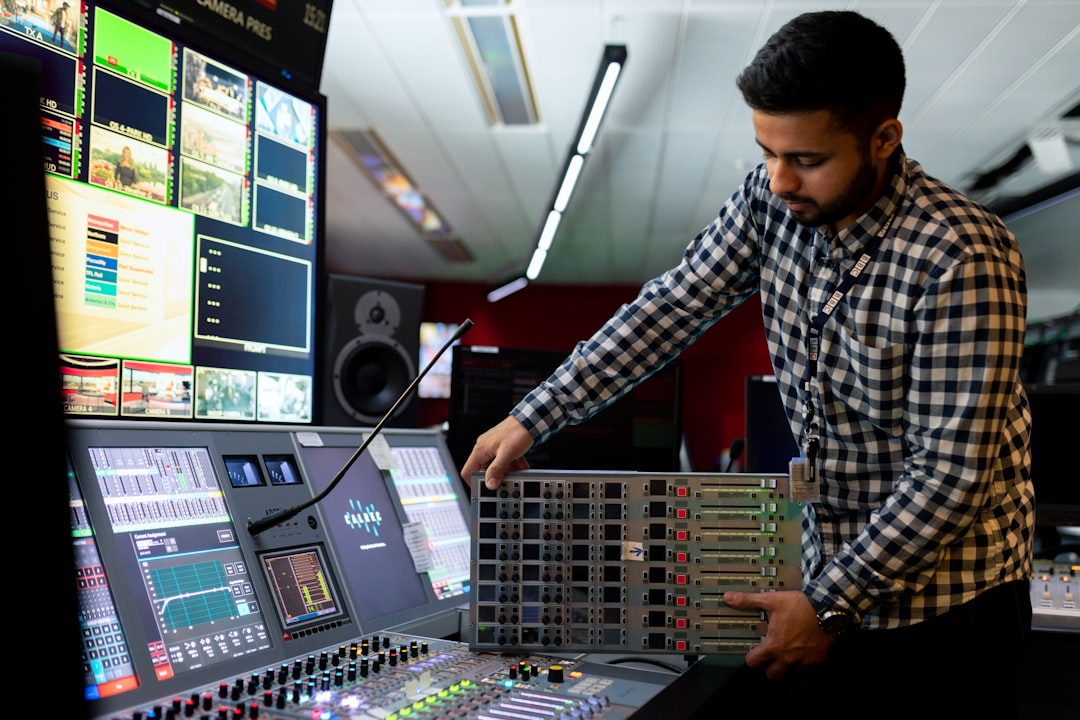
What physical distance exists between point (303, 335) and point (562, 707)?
1.00 meters

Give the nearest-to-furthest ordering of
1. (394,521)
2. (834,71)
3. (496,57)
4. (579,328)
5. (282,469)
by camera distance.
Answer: (834,71) → (282,469) → (394,521) → (496,57) → (579,328)

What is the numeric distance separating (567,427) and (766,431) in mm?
756

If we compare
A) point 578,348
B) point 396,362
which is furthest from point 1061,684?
point 396,362

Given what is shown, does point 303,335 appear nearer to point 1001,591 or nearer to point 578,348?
point 578,348

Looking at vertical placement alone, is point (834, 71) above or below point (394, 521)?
above

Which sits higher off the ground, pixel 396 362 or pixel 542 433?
pixel 396 362

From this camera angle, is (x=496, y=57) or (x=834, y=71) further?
(x=496, y=57)

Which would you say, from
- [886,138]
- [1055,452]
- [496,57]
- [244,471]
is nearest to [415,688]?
[244,471]

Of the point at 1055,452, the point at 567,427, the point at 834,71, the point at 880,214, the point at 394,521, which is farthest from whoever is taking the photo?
the point at 1055,452

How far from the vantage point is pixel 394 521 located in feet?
5.21

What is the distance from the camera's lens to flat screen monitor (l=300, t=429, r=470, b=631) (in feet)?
4.66

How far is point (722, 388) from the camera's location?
1032cm

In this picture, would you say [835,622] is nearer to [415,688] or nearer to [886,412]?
[886,412]

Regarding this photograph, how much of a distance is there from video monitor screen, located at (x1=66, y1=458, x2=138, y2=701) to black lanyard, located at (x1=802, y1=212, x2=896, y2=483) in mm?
939
